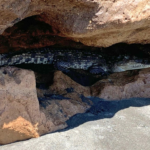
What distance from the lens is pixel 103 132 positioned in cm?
200

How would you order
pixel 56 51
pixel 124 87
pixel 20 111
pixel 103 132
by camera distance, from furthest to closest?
1. pixel 56 51
2. pixel 124 87
3. pixel 103 132
4. pixel 20 111

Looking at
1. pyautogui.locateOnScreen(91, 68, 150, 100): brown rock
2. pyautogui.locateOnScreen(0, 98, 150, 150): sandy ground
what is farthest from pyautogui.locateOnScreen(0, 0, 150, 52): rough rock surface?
pyautogui.locateOnScreen(0, 98, 150, 150): sandy ground

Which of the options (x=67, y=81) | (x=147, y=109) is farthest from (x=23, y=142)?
(x=147, y=109)

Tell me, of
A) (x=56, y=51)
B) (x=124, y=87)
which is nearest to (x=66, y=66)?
(x=56, y=51)

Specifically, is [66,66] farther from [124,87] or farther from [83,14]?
[83,14]

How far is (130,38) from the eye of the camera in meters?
2.87

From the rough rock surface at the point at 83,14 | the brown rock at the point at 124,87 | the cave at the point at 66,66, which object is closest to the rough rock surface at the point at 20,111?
the cave at the point at 66,66

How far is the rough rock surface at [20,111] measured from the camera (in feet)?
5.97

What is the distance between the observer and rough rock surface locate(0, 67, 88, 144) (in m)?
1.82

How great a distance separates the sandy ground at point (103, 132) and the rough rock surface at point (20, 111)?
89mm

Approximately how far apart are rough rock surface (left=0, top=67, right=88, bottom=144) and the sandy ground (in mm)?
89

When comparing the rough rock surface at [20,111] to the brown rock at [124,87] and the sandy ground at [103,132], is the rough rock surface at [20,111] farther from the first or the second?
the brown rock at [124,87]

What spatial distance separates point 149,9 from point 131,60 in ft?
6.99

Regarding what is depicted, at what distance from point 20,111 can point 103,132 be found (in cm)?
84
